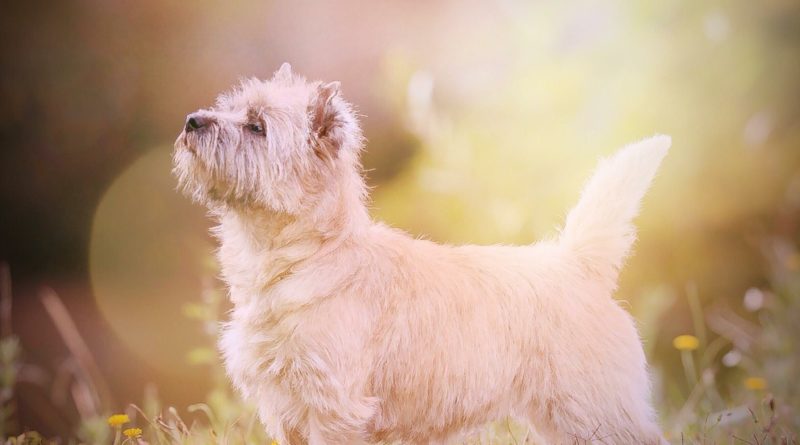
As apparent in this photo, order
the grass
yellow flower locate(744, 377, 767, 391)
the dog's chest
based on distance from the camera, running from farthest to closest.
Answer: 1. yellow flower locate(744, 377, 767, 391)
2. the grass
3. the dog's chest

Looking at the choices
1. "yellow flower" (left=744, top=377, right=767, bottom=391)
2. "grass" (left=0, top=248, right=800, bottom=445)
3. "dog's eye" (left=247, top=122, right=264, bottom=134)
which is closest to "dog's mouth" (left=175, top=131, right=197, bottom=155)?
"dog's eye" (left=247, top=122, right=264, bottom=134)

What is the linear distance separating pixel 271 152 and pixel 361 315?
0.52 meters

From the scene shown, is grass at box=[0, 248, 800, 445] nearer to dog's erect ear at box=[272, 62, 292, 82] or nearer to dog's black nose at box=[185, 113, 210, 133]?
dog's black nose at box=[185, 113, 210, 133]

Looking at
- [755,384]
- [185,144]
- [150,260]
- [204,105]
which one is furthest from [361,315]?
[755,384]

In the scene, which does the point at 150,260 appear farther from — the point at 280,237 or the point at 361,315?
the point at 361,315

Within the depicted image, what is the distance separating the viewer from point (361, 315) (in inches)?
86.4

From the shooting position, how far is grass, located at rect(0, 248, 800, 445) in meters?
2.68

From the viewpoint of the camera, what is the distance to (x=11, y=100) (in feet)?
10.8

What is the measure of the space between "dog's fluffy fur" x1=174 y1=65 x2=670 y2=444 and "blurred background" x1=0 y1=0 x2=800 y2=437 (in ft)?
2.63

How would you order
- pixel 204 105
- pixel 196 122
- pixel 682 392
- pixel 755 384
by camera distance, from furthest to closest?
pixel 682 392 → pixel 755 384 → pixel 204 105 → pixel 196 122

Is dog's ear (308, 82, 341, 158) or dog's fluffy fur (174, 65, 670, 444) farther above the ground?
dog's ear (308, 82, 341, 158)

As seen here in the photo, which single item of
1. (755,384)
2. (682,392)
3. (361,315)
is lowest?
(682,392)

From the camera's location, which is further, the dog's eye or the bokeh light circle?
the bokeh light circle

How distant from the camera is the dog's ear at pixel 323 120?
223 cm
